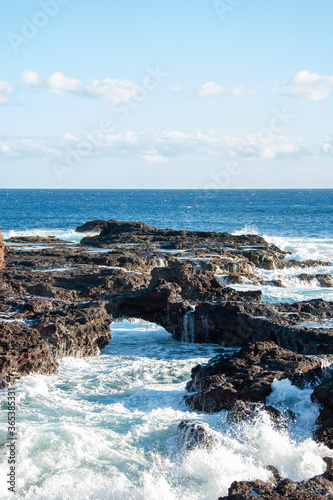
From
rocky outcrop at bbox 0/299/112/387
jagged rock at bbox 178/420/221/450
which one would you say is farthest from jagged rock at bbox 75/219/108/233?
jagged rock at bbox 178/420/221/450

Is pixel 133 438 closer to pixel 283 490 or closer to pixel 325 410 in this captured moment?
pixel 283 490

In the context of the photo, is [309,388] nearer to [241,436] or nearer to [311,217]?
[241,436]

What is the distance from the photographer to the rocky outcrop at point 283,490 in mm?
7457

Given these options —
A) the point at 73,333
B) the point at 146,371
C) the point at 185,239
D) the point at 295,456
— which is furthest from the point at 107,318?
the point at 185,239

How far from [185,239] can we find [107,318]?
22.6 metres

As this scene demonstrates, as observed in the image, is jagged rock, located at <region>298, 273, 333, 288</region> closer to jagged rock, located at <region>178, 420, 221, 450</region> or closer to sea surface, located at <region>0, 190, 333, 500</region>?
sea surface, located at <region>0, 190, 333, 500</region>

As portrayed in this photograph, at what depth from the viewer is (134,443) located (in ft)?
33.1

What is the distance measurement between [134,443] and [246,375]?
10.1ft

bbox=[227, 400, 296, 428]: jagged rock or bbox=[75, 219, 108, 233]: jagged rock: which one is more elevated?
bbox=[75, 219, 108, 233]: jagged rock

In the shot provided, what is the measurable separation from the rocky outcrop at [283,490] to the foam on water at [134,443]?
615mm

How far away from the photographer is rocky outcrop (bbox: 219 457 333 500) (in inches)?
294

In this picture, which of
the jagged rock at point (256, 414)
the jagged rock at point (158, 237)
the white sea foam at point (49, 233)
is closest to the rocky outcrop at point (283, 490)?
the jagged rock at point (256, 414)

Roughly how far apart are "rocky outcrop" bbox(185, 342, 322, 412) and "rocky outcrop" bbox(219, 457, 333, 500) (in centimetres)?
291

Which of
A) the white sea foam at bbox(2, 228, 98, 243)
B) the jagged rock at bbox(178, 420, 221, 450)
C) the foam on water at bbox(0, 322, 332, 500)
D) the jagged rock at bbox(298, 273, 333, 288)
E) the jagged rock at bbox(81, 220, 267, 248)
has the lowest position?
the foam on water at bbox(0, 322, 332, 500)
